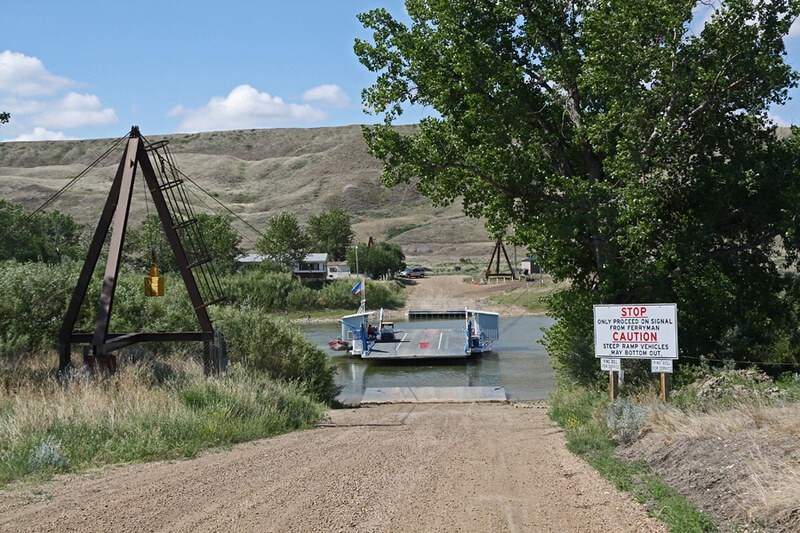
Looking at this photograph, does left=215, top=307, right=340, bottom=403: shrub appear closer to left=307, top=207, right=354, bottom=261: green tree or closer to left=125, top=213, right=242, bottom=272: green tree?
left=125, top=213, right=242, bottom=272: green tree

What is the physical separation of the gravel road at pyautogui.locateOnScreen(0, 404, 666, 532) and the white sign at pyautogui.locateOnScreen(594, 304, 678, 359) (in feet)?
9.22

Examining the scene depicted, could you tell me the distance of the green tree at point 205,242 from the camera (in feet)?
236

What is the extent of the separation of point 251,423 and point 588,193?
27.8 ft

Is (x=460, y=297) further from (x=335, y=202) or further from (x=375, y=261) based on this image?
(x=335, y=202)

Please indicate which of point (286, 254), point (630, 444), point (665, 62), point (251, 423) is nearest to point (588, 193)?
point (665, 62)

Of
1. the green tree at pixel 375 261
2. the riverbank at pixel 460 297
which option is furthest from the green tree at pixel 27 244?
the green tree at pixel 375 261

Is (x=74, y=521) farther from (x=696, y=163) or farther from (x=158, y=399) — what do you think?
(x=696, y=163)

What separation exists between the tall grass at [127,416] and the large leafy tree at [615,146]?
668 cm

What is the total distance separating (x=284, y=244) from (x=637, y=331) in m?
79.7

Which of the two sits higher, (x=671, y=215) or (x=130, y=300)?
(x=671, y=215)

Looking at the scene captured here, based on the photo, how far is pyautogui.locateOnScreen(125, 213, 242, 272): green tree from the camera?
7188 centimetres

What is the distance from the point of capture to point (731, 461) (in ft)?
24.1

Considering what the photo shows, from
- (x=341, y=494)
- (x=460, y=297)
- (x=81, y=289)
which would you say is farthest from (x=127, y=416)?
(x=460, y=297)

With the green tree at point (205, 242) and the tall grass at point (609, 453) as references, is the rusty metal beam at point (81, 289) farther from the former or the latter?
the green tree at point (205, 242)
